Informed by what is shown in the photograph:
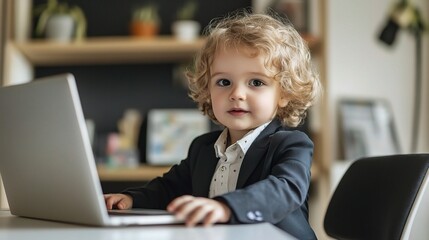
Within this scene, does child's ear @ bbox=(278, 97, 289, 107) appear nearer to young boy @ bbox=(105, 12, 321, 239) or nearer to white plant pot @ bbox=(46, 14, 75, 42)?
young boy @ bbox=(105, 12, 321, 239)

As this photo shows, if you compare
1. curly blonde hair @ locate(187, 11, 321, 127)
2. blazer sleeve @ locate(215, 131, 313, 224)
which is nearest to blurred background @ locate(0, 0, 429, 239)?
curly blonde hair @ locate(187, 11, 321, 127)

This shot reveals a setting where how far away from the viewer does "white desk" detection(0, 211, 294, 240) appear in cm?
81

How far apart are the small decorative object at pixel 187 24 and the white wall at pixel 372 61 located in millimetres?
672

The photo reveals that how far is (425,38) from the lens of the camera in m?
3.39

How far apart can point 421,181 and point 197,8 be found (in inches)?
91.3

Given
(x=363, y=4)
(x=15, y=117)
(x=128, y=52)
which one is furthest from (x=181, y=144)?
(x=15, y=117)

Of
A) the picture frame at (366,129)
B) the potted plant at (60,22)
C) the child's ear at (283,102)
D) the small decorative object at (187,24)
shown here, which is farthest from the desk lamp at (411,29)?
the child's ear at (283,102)

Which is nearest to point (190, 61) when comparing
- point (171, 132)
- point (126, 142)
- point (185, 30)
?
point (185, 30)

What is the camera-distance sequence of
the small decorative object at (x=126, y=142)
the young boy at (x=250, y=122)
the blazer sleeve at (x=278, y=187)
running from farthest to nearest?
1. the small decorative object at (x=126, y=142)
2. the young boy at (x=250, y=122)
3. the blazer sleeve at (x=278, y=187)

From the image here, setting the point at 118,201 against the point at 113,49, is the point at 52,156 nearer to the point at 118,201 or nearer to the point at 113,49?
the point at 118,201

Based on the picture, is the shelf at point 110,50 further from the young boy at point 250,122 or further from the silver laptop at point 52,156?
the silver laptop at point 52,156

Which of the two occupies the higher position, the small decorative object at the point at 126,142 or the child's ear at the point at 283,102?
the child's ear at the point at 283,102

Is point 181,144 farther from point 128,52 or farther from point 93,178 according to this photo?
point 93,178

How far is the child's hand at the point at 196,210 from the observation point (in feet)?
2.92
